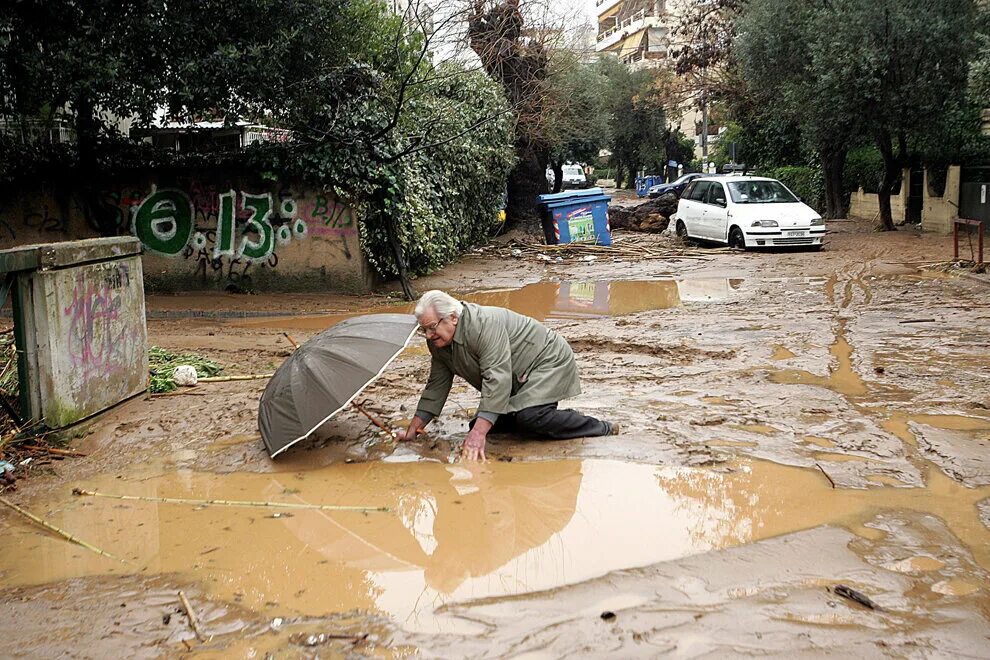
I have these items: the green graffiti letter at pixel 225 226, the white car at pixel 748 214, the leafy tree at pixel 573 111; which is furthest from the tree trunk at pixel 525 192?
the green graffiti letter at pixel 225 226

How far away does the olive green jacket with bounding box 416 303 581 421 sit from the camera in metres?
5.77

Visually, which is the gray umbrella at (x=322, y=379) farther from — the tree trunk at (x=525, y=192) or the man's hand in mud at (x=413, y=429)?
the tree trunk at (x=525, y=192)

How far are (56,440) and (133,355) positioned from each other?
1.15 meters

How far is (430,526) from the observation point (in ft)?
16.8

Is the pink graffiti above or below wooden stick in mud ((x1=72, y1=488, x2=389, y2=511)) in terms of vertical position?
above

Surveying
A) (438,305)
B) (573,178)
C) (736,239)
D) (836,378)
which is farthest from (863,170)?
(438,305)

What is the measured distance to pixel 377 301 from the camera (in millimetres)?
13469

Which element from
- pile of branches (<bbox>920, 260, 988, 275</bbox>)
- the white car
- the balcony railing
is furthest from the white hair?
the white car

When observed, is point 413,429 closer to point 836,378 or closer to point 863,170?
point 836,378

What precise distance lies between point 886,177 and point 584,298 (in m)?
11.2

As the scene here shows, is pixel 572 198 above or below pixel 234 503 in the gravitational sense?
above

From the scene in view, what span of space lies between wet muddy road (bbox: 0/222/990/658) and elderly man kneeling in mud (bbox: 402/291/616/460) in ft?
0.55

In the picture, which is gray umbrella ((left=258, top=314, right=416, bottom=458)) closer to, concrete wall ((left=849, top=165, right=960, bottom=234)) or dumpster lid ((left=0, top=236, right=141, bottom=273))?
dumpster lid ((left=0, top=236, right=141, bottom=273))

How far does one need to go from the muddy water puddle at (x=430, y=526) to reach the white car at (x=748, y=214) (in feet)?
46.3
